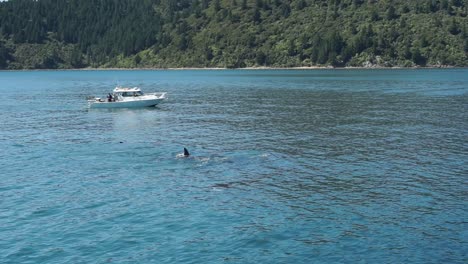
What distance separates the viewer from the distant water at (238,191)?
32469 millimetres

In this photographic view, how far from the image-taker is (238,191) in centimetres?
4416

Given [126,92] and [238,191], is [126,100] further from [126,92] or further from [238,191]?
[238,191]

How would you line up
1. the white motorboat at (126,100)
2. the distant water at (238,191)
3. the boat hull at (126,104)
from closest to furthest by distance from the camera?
the distant water at (238,191), the boat hull at (126,104), the white motorboat at (126,100)

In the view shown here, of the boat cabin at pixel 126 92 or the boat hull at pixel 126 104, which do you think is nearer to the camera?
the boat hull at pixel 126 104

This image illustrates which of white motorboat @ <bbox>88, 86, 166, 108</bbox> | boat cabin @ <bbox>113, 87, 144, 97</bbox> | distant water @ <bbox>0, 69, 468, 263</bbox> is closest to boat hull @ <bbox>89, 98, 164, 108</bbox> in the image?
white motorboat @ <bbox>88, 86, 166, 108</bbox>

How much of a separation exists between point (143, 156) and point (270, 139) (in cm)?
1708

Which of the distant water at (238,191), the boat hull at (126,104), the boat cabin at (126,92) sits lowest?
the distant water at (238,191)

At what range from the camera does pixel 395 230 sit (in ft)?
115

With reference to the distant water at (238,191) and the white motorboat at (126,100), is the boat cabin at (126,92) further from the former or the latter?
the distant water at (238,191)

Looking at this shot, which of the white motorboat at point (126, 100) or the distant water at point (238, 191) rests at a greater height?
the white motorboat at point (126, 100)

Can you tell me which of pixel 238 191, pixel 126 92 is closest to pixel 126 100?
pixel 126 92

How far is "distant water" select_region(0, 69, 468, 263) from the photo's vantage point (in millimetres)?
32469

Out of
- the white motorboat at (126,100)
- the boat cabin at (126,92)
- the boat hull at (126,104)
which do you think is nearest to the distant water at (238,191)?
the boat hull at (126,104)

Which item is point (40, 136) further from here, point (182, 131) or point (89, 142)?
point (182, 131)
